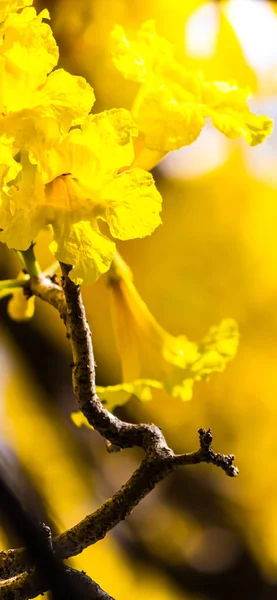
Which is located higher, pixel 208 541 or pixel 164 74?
pixel 164 74

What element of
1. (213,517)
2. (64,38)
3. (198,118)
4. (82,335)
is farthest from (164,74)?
(213,517)

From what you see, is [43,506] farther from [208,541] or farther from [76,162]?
[76,162]

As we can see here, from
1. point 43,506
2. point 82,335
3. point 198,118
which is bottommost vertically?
point 43,506

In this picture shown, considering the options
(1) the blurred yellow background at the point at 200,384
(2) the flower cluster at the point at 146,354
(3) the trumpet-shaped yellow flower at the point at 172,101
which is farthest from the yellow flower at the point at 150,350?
(1) the blurred yellow background at the point at 200,384

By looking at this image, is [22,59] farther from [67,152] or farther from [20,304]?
[20,304]

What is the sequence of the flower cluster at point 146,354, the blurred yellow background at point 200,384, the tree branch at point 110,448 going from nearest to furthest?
the tree branch at point 110,448, the flower cluster at point 146,354, the blurred yellow background at point 200,384

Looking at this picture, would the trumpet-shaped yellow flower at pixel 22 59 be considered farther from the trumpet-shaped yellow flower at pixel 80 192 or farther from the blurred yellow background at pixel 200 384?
the blurred yellow background at pixel 200 384
